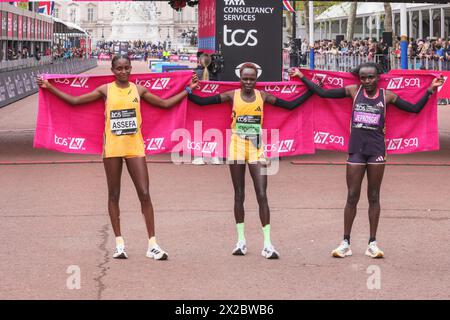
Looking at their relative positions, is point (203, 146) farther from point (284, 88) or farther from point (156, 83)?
point (284, 88)

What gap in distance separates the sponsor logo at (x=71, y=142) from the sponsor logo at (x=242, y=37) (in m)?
7.29

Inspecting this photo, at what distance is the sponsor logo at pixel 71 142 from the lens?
1230 cm

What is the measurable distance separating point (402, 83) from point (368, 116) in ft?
20.7

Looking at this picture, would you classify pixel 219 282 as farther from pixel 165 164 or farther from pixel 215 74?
pixel 215 74

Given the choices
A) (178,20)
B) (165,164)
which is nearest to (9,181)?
(165,164)

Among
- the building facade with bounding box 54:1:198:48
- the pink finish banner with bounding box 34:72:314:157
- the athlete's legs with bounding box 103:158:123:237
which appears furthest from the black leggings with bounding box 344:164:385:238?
the building facade with bounding box 54:1:198:48

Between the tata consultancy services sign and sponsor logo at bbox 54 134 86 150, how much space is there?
715 cm

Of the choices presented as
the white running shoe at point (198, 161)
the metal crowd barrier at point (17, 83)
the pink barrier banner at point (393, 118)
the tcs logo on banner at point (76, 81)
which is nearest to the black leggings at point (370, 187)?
the pink barrier banner at point (393, 118)

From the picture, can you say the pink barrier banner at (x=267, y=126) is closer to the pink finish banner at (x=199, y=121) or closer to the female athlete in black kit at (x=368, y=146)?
the pink finish banner at (x=199, y=121)

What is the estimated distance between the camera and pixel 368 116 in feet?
30.9

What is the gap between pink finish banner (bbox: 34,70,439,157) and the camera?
1410cm

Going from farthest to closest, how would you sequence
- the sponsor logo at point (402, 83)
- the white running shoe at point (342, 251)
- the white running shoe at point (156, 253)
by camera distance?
the sponsor logo at point (402, 83), the white running shoe at point (342, 251), the white running shoe at point (156, 253)
